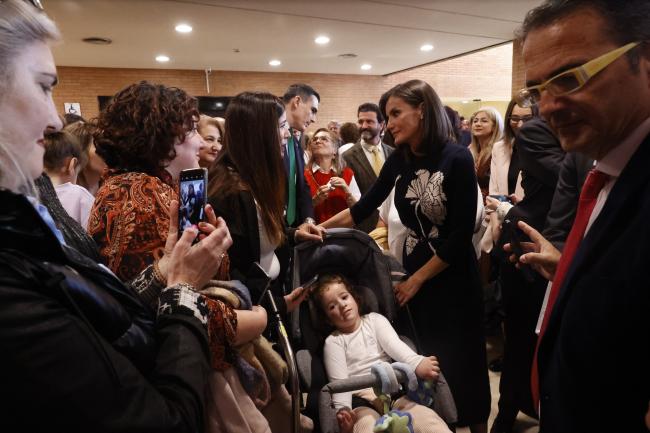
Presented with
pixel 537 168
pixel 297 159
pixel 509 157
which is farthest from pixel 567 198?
pixel 297 159

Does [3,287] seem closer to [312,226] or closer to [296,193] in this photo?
[312,226]

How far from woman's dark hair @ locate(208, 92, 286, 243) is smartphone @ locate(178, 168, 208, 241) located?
0.57 metres

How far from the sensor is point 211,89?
11102mm

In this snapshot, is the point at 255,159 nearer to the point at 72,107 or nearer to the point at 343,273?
the point at 343,273

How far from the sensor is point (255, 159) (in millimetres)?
1791

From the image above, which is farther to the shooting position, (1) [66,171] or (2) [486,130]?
(2) [486,130]

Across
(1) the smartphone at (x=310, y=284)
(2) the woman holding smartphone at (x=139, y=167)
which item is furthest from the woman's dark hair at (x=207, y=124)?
(2) the woman holding smartphone at (x=139, y=167)

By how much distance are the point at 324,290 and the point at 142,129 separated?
4.05 feet

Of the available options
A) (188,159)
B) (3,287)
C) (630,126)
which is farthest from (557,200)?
(3,287)

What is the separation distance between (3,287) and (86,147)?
2571 millimetres

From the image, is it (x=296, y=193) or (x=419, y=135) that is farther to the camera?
(x=296, y=193)

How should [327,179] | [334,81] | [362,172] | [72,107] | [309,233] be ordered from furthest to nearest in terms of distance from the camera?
[334,81] < [72,107] < [362,172] < [327,179] < [309,233]

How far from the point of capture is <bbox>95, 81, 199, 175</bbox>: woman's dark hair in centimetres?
126

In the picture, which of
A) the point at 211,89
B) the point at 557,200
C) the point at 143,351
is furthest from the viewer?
the point at 211,89
